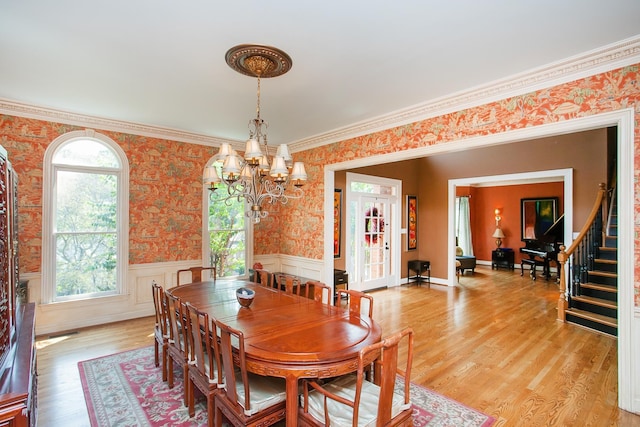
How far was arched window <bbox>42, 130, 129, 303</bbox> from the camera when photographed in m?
3.95

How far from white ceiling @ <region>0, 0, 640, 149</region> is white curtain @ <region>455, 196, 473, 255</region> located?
7.64 m

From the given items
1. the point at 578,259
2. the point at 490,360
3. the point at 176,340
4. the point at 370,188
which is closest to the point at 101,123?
the point at 176,340

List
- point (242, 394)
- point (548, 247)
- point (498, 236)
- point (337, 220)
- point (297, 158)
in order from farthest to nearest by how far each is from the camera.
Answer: point (498, 236) < point (548, 247) < point (337, 220) < point (297, 158) < point (242, 394)

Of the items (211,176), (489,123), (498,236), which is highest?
(489,123)

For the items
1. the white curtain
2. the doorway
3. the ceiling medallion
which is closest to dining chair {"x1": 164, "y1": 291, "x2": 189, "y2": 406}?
the ceiling medallion

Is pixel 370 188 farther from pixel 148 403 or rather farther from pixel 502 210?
pixel 502 210

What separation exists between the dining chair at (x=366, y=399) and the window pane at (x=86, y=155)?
4.18m

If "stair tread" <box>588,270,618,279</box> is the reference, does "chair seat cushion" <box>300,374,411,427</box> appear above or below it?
below

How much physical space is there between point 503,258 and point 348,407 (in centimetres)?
916

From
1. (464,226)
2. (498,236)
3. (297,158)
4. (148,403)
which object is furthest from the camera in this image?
(464,226)

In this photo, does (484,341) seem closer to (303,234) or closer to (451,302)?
(451,302)

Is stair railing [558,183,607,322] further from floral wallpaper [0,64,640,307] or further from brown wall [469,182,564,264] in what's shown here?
brown wall [469,182,564,264]

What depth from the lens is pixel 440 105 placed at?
3.45 meters

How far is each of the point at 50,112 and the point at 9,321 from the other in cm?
306
